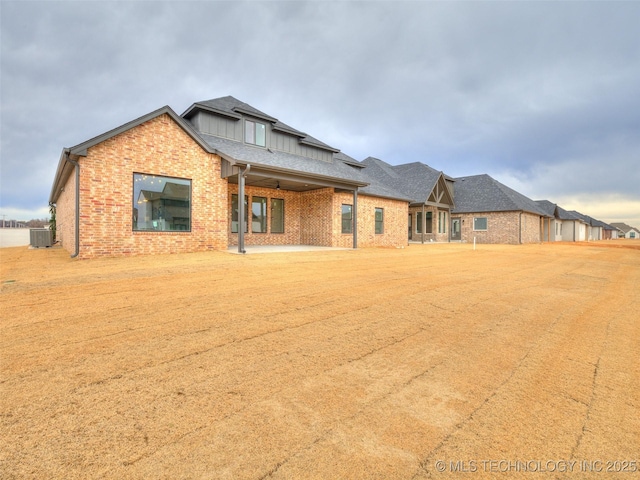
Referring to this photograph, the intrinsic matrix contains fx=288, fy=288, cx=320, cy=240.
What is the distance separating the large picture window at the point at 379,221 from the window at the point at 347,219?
8.58ft

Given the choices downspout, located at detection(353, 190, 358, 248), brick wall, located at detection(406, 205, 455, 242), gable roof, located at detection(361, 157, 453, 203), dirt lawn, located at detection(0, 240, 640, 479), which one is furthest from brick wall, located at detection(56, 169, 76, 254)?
brick wall, located at detection(406, 205, 455, 242)

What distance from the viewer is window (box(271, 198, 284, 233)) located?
55.0 feet

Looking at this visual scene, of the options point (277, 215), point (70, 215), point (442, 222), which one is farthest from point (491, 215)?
point (70, 215)

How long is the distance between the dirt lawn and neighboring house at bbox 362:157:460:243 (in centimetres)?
2212

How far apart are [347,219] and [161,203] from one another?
9992 mm

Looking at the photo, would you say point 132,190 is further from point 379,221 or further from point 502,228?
point 502,228

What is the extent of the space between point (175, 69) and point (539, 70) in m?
27.9

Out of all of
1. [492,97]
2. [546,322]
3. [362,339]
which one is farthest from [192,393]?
[492,97]

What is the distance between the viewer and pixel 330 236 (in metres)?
16.4

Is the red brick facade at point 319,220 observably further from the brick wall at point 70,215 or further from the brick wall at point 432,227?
the brick wall at point 432,227

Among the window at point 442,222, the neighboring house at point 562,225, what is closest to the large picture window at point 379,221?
the window at point 442,222

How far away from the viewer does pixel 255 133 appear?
16234mm

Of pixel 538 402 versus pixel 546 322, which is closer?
pixel 538 402

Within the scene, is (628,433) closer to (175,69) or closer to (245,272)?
(245,272)
